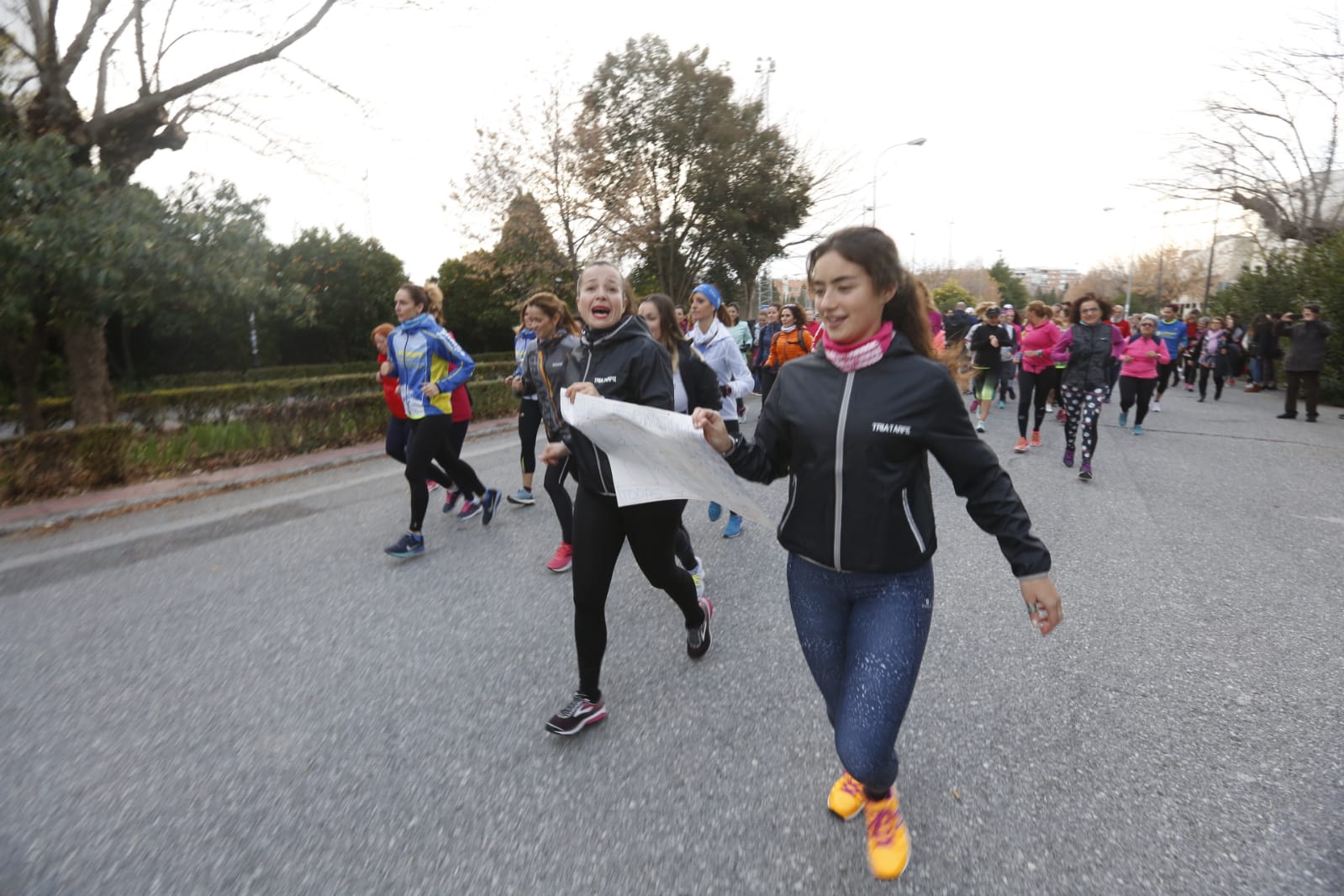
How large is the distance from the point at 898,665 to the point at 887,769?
320mm

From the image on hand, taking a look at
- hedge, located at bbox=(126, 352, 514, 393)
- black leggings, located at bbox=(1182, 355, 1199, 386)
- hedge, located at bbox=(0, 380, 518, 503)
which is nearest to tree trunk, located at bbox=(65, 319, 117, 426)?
hedge, located at bbox=(0, 380, 518, 503)

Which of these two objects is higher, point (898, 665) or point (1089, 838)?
point (898, 665)

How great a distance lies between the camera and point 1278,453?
9828mm

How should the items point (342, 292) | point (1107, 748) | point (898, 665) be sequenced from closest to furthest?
point (898, 665) → point (1107, 748) → point (342, 292)

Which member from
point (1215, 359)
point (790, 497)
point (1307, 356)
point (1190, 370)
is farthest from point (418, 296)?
point (1190, 370)

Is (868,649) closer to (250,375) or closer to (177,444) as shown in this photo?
(177,444)

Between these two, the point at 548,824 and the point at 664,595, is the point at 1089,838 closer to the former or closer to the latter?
the point at 548,824

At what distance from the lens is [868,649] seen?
82.6 inches

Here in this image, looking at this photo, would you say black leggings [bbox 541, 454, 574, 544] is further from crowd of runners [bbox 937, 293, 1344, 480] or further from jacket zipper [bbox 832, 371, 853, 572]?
jacket zipper [bbox 832, 371, 853, 572]

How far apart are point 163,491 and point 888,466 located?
813 centimetres

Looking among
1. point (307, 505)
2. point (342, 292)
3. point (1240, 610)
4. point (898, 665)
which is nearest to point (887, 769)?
point (898, 665)

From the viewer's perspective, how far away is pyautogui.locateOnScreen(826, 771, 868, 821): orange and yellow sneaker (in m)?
2.50

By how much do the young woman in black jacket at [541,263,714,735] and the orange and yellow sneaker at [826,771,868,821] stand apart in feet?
3.33

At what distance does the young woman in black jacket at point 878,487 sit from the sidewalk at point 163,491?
719cm
